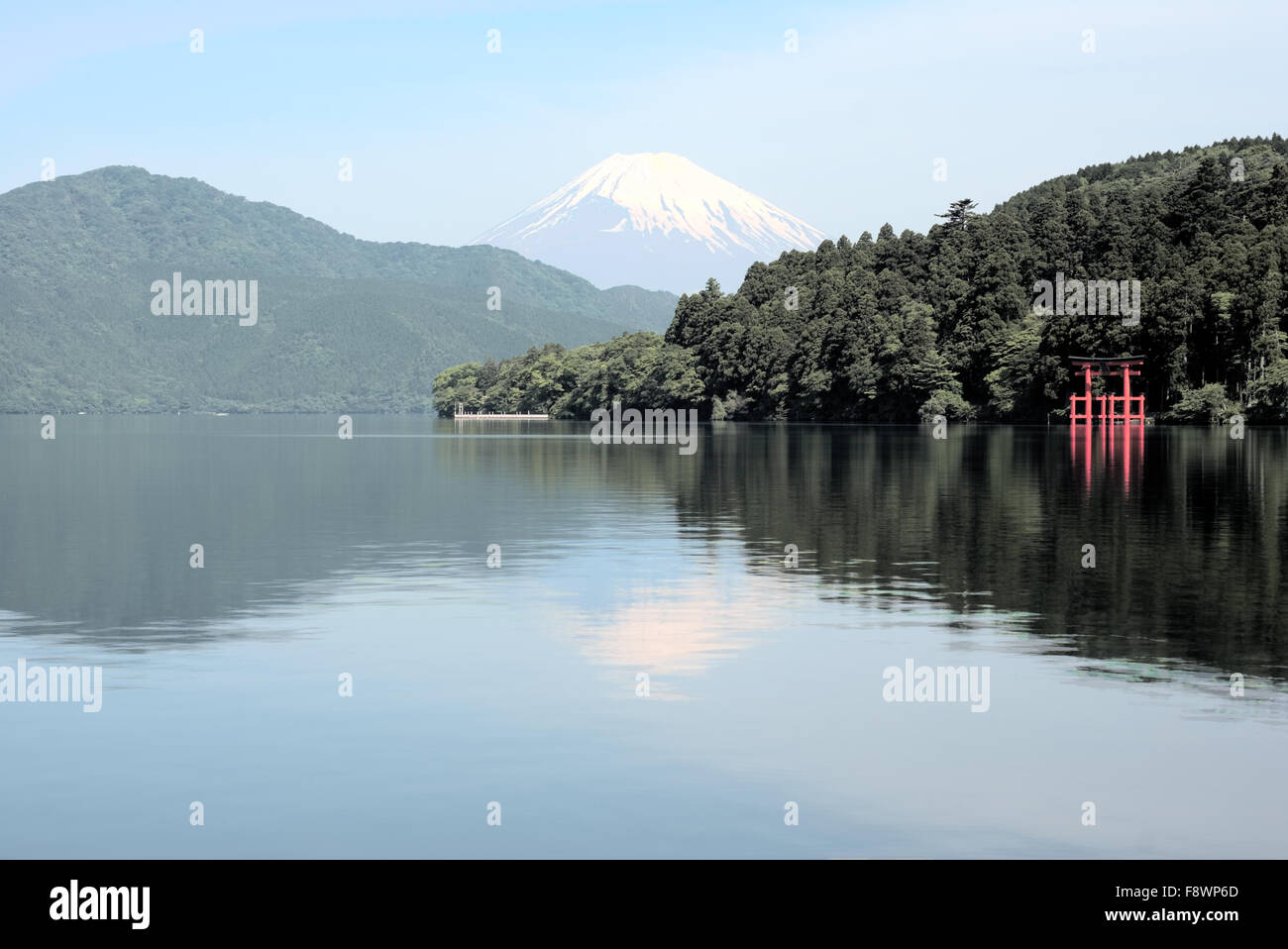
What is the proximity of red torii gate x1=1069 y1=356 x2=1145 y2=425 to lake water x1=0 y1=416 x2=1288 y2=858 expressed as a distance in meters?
92.8

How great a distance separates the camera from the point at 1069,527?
129ft

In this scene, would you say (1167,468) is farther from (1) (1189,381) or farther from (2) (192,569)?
(1) (1189,381)

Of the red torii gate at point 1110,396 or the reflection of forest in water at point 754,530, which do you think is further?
the red torii gate at point 1110,396

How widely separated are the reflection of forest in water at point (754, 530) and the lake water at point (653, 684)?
0.20m

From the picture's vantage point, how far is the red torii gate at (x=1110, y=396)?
445 feet

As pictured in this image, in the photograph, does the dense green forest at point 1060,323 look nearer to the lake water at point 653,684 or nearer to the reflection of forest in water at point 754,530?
the reflection of forest in water at point 754,530

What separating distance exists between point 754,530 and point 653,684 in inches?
847

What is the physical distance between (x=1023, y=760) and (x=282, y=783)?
669 cm

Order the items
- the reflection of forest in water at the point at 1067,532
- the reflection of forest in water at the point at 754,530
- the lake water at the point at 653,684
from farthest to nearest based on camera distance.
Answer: the reflection of forest in water at the point at 754,530
the reflection of forest in water at the point at 1067,532
the lake water at the point at 653,684
